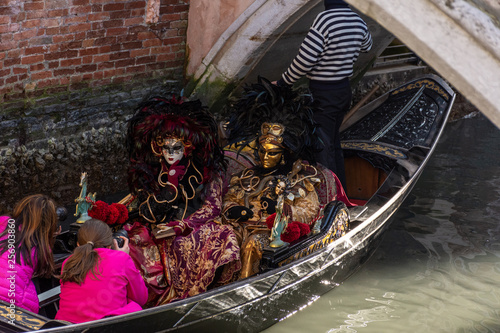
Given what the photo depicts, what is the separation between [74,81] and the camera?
16.5 ft

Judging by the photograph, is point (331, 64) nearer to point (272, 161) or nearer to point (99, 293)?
point (272, 161)

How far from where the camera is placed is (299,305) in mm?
3828

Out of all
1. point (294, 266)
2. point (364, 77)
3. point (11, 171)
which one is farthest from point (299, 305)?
point (364, 77)

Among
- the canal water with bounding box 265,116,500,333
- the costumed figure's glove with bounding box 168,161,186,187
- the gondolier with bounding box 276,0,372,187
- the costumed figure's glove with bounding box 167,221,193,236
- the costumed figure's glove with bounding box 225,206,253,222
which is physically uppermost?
the gondolier with bounding box 276,0,372,187

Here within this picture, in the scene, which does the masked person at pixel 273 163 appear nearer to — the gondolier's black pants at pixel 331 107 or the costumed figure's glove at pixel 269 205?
the costumed figure's glove at pixel 269 205

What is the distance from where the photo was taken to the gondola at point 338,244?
2.91 m

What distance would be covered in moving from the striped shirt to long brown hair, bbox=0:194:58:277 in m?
2.06

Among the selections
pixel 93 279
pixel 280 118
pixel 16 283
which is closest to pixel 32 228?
pixel 16 283

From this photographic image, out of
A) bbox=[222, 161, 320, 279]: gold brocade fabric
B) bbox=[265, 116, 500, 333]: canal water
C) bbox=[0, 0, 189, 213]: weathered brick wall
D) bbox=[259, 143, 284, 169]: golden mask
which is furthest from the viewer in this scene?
bbox=[0, 0, 189, 213]: weathered brick wall

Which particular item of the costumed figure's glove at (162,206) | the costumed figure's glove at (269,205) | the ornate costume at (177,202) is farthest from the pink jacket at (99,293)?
the costumed figure's glove at (269,205)

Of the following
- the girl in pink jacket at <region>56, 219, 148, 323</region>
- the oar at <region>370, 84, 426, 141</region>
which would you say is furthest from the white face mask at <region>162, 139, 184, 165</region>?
the oar at <region>370, 84, 426, 141</region>

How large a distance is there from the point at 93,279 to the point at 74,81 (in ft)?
8.48

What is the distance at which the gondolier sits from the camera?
4336 mm

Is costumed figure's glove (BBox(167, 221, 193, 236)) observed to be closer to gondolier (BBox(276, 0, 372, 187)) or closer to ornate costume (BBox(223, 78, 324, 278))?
ornate costume (BBox(223, 78, 324, 278))
